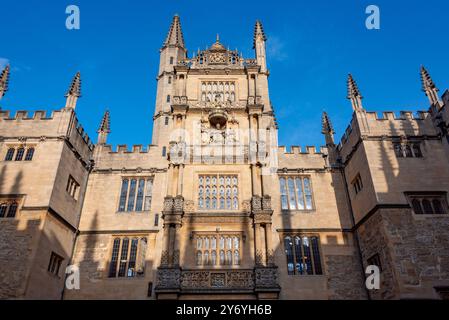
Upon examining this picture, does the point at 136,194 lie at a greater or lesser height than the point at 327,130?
lesser

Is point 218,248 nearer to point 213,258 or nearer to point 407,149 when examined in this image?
point 213,258

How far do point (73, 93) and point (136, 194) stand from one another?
24.1ft

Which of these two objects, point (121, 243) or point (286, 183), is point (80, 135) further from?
point (286, 183)

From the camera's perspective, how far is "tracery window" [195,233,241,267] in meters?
18.0

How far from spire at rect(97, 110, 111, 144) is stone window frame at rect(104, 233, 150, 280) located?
284 inches

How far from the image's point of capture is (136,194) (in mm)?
20422

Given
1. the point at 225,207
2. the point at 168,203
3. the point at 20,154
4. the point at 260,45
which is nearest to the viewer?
the point at 20,154

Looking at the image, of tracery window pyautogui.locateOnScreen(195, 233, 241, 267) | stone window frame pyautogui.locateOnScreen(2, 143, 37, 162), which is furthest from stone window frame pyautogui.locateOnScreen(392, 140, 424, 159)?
stone window frame pyautogui.locateOnScreen(2, 143, 37, 162)

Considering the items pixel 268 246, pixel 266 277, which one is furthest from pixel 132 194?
pixel 266 277

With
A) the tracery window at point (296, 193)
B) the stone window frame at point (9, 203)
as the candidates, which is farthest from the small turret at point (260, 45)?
the stone window frame at point (9, 203)

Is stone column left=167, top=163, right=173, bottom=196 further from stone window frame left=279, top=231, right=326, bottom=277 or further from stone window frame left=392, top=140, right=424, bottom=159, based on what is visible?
stone window frame left=392, top=140, right=424, bottom=159

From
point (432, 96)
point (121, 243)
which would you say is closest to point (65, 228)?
point (121, 243)

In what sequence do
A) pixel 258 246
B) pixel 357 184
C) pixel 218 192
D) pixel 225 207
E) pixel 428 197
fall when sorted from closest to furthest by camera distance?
pixel 428 197
pixel 258 246
pixel 357 184
pixel 225 207
pixel 218 192

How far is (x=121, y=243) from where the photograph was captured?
61.6 feet
